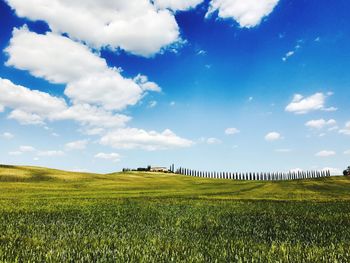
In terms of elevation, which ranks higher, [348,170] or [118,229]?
[348,170]

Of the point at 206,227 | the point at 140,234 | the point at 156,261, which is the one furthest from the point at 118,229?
the point at 156,261

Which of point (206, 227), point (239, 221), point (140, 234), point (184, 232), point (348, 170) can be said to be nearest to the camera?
point (140, 234)

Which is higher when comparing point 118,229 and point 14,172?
point 14,172

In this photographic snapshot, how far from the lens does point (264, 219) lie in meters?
17.4

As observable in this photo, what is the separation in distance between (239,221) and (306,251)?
24.5ft

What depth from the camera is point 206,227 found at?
14312 mm

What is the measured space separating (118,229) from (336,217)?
12051 millimetres

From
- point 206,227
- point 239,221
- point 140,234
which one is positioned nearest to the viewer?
point 140,234

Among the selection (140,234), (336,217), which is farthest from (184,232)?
(336,217)

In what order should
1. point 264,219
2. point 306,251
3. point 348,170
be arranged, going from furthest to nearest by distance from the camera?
point 348,170, point 264,219, point 306,251

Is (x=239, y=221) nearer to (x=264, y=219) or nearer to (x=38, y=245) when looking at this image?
(x=264, y=219)

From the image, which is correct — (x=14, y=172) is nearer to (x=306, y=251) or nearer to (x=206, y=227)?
(x=206, y=227)

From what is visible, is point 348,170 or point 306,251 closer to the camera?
point 306,251

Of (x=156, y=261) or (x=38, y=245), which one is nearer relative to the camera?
(x=156, y=261)
